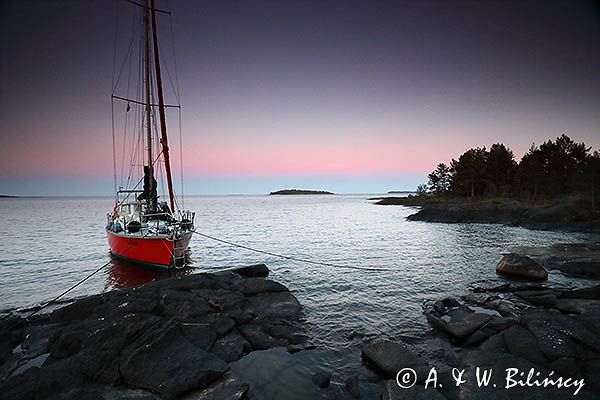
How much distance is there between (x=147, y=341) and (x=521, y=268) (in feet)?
59.6

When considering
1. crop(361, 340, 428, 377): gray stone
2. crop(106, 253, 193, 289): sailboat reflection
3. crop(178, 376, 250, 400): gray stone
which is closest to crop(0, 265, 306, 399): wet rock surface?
crop(178, 376, 250, 400): gray stone

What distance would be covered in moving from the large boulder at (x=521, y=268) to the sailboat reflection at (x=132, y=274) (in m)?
19.7

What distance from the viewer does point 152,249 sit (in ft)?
59.6

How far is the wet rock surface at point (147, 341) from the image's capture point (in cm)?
664

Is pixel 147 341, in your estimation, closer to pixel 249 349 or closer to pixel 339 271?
pixel 249 349

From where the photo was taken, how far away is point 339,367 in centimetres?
810

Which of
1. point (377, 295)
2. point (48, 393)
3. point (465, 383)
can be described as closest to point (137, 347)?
point (48, 393)

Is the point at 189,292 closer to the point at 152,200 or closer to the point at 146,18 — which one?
the point at 152,200

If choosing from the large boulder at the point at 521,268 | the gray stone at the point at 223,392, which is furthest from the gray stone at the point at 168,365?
the large boulder at the point at 521,268

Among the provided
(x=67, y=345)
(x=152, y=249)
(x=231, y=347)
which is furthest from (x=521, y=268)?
(x=152, y=249)

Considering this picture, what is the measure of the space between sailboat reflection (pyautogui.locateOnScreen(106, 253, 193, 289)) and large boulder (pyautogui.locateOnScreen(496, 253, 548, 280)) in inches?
775

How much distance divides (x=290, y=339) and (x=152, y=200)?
49.9 feet

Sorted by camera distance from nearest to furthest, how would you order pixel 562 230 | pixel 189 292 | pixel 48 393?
pixel 48 393 → pixel 189 292 → pixel 562 230

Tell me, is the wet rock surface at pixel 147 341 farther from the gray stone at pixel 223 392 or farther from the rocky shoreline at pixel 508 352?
the rocky shoreline at pixel 508 352
